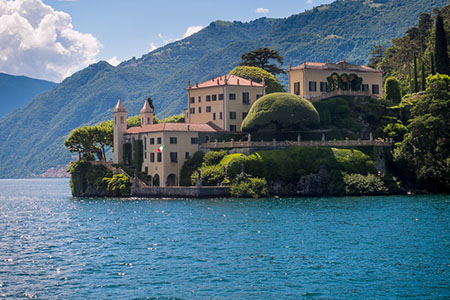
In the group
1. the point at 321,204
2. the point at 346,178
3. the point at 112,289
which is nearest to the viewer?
the point at 112,289

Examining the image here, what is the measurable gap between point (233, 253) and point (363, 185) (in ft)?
157

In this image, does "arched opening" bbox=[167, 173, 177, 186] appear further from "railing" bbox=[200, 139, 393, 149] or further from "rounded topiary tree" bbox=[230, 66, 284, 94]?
"rounded topiary tree" bbox=[230, 66, 284, 94]

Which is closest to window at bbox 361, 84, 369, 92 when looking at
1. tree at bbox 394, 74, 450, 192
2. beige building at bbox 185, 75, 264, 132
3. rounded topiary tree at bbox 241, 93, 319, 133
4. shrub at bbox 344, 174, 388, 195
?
beige building at bbox 185, 75, 264, 132

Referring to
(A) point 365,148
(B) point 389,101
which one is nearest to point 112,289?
(A) point 365,148

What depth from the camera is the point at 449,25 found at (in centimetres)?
12294

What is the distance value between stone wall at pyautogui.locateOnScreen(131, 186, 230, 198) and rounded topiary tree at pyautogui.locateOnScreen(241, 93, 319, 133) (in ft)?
47.7

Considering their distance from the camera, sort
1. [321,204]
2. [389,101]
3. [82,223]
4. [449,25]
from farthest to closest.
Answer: [449,25]
[389,101]
[321,204]
[82,223]

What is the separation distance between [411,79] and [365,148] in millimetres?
37439

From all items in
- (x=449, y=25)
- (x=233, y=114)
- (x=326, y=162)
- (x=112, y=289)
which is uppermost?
(x=449, y=25)

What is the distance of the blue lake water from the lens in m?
37.0

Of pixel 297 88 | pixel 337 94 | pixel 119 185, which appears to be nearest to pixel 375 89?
pixel 337 94

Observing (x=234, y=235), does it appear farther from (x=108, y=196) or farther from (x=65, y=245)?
(x=108, y=196)

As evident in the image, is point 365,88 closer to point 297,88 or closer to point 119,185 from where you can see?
A: point 297,88

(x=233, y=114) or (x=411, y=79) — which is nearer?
(x=233, y=114)
